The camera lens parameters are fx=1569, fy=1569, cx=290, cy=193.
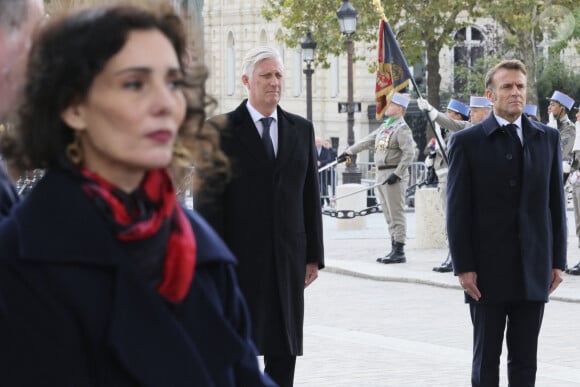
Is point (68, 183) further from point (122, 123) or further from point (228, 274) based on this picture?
point (228, 274)

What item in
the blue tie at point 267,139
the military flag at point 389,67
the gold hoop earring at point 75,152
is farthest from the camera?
the military flag at point 389,67

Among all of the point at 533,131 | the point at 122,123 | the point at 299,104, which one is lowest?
the point at 299,104

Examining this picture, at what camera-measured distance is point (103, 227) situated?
2.69m

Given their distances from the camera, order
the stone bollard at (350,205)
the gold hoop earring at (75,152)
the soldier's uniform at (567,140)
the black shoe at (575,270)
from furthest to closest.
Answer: the stone bollard at (350,205)
the soldier's uniform at (567,140)
the black shoe at (575,270)
the gold hoop earring at (75,152)

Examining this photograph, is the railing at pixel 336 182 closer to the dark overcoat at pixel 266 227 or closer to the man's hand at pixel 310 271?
the man's hand at pixel 310 271

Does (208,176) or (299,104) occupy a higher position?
(208,176)

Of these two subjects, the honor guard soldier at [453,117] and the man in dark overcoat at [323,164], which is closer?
the honor guard soldier at [453,117]

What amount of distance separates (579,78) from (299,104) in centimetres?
1666

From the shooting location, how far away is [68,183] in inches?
107

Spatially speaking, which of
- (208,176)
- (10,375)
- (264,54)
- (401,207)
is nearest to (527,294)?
(264,54)

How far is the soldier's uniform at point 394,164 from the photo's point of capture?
18.2 meters

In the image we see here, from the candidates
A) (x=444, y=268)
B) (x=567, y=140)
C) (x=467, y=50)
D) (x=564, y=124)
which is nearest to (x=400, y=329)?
(x=444, y=268)

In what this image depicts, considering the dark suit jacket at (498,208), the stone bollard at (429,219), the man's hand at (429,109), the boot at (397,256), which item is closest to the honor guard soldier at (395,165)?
the boot at (397,256)

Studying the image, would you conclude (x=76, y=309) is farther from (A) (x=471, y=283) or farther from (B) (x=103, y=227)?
(A) (x=471, y=283)
